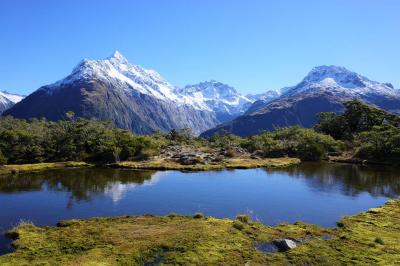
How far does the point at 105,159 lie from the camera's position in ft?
355

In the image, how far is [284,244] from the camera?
115 ft

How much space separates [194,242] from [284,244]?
26.8ft

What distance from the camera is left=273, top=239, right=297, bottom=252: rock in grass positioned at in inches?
1362

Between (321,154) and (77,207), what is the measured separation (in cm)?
8663

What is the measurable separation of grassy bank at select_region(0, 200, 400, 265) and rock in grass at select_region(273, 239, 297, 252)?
574mm

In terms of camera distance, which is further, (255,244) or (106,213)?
(106,213)

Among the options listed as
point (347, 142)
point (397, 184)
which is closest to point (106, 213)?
point (397, 184)

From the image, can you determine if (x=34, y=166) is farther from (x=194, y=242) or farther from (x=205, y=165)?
(x=194, y=242)

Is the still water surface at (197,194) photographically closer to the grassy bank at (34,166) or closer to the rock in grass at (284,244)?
the grassy bank at (34,166)

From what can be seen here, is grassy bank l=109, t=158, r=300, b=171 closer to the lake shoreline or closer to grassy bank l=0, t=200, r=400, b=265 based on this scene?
the lake shoreline

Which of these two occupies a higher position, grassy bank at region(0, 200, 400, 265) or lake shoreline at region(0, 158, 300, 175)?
lake shoreline at region(0, 158, 300, 175)

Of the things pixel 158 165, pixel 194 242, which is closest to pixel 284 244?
pixel 194 242

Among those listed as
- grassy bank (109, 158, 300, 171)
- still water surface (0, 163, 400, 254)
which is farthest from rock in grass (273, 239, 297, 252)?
grassy bank (109, 158, 300, 171)

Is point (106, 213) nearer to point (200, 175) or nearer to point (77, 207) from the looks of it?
point (77, 207)
